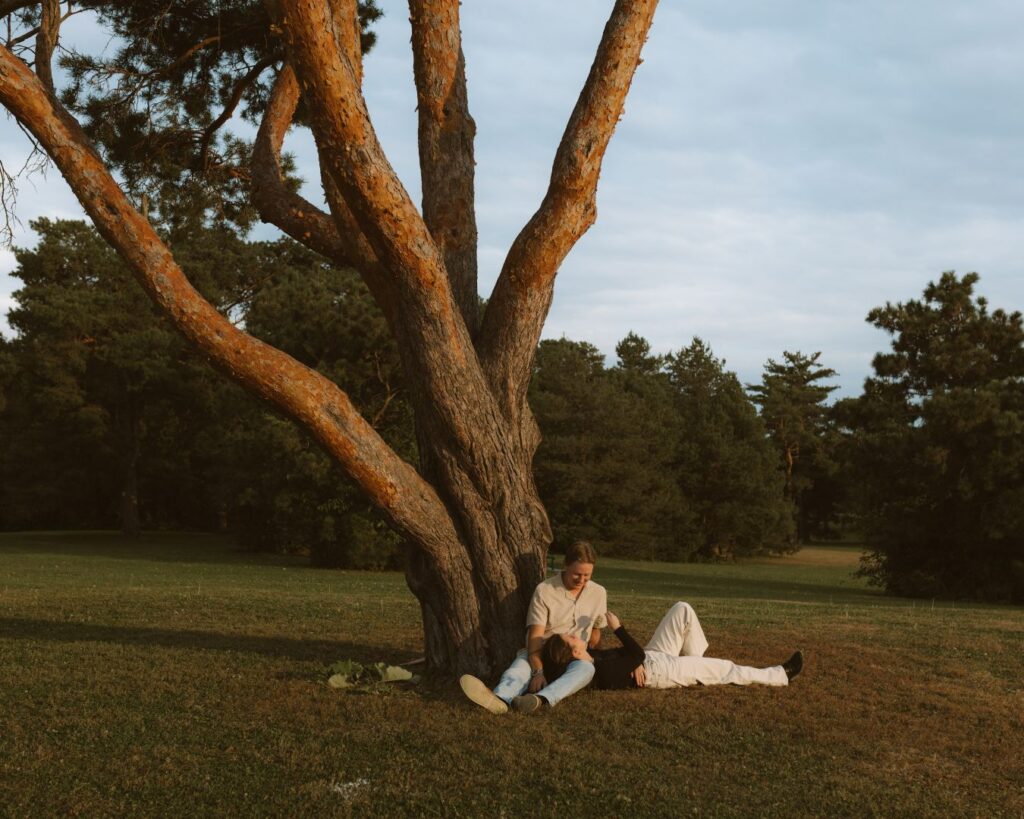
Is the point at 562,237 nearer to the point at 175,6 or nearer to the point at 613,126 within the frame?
the point at 613,126

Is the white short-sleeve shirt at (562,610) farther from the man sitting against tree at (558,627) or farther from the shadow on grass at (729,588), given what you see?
the shadow on grass at (729,588)

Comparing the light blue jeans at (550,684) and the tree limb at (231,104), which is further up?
the tree limb at (231,104)

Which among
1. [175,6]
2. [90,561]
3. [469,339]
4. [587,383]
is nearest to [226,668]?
[469,339]

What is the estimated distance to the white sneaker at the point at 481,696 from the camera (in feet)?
22.8

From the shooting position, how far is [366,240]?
846cm

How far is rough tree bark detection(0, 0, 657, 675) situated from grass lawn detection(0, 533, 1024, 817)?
1068 mm

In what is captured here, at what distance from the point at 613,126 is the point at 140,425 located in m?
38.9

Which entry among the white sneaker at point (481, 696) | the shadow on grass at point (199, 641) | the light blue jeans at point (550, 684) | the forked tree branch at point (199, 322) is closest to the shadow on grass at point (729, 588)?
the shadow on grass at point (199, 641)

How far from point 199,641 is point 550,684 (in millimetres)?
4539

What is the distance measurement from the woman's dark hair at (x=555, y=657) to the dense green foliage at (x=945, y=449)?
20528 millimetres

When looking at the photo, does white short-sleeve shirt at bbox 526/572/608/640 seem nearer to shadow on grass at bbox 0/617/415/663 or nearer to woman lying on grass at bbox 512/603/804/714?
woman lying on grass at bbox 512/603/804/714

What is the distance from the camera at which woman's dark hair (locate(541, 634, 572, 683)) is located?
297 inches

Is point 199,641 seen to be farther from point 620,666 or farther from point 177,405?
point 177,405

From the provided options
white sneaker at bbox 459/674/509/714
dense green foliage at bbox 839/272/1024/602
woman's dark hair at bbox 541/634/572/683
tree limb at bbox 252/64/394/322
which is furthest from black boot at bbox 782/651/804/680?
dense green foliage at bbox 839/272/1024/602
